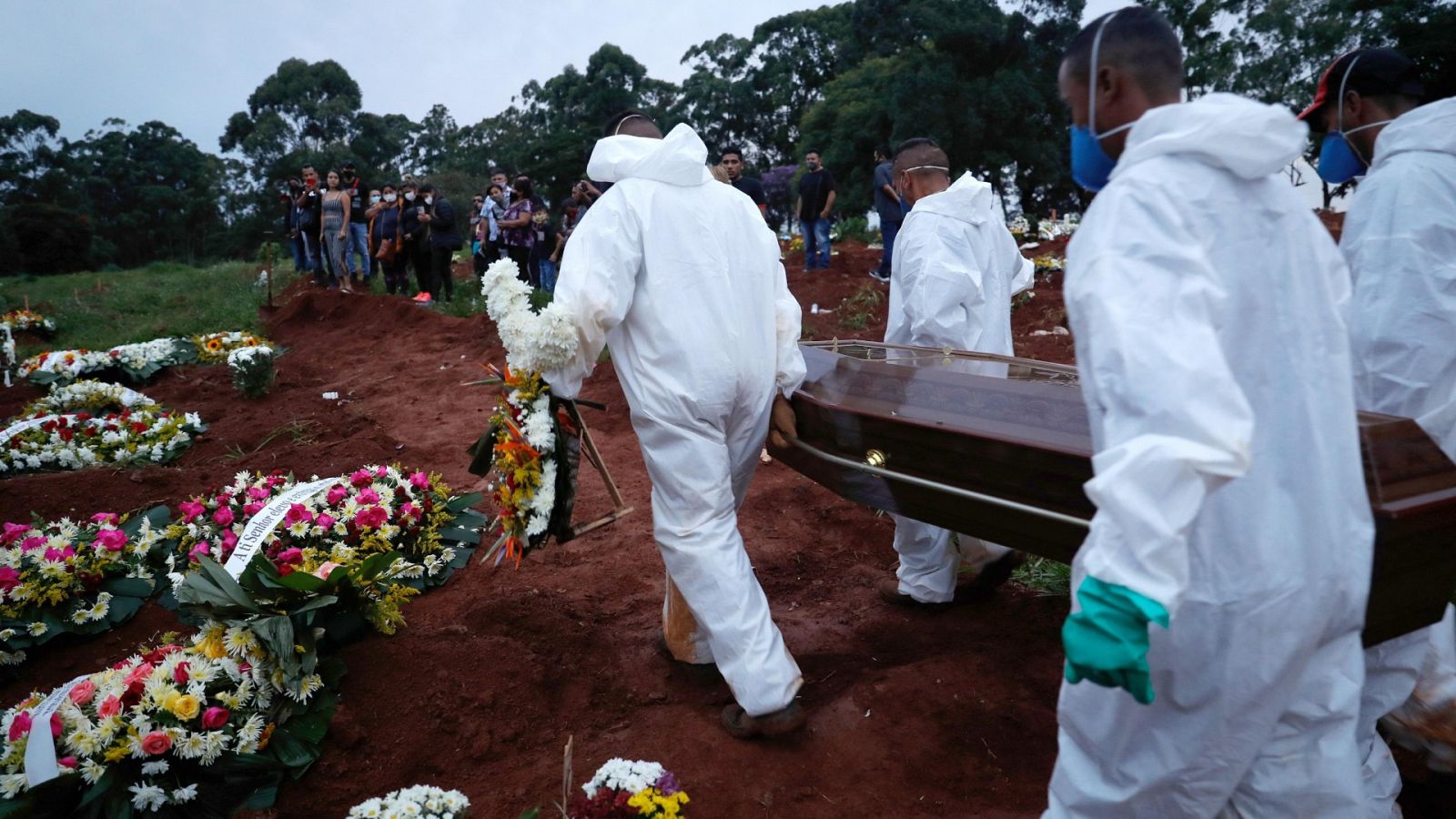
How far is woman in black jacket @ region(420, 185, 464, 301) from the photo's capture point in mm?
12289

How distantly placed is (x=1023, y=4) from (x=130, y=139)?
4304 cm

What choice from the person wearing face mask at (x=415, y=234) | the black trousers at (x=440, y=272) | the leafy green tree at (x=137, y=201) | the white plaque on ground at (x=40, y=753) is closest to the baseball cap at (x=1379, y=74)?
the white plaque on ground at (x=40, y=753)

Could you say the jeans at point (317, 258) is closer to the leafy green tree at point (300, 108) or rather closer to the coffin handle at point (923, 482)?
the coffin handle at point (923, 482)

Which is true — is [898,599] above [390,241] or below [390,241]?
below

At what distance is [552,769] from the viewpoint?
115 inches

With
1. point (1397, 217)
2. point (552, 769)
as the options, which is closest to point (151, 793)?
point (552, 769)

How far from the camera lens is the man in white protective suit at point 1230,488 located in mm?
1545

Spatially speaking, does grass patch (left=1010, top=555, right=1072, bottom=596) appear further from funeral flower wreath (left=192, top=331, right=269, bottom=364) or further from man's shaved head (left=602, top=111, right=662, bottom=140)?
funeral flower wreath (left=192, top=331, right=269, bottom=364)

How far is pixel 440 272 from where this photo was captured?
13008 mm

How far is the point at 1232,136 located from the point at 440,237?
12.1 metres

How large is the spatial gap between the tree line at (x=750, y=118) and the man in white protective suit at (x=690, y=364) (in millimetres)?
14464

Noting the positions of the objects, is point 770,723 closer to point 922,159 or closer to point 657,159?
point 657,159

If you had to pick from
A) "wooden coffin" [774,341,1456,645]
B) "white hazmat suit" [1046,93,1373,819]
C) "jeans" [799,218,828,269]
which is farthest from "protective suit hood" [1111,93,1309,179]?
"jeans" [799,218,828,269]

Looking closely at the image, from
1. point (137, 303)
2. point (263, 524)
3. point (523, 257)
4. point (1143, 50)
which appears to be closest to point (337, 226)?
point (523, 257)
